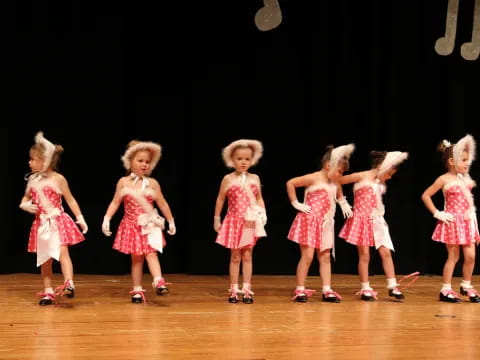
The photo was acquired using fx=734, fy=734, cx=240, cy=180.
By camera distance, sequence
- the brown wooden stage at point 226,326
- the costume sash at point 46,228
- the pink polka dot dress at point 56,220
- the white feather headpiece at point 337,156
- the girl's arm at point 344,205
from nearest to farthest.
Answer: the brown wooden stage at point 226,326
the costume sash at point 46,228
the pink polka dot dress at point 56,220
the white feather headpiece at point 337,156
the girl's arm at point 344,205

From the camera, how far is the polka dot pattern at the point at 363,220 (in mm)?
5359

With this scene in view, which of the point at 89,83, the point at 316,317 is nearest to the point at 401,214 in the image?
the point at 316,317

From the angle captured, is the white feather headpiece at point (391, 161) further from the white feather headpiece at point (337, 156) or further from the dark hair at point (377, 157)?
the white feather headpiece at point (337, 156)

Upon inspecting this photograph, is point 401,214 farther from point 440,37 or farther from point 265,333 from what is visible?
point 265,333

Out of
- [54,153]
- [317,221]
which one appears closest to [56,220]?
[54,153]

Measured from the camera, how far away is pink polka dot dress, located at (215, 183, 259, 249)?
16.8 feet

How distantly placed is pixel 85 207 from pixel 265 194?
162cm

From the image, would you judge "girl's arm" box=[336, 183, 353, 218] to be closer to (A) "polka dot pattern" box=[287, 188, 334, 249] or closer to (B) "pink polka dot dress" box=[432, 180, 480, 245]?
(A) "polka dot pattern" box=[287, 188, 334, 249]

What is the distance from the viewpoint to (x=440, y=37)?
6820mm

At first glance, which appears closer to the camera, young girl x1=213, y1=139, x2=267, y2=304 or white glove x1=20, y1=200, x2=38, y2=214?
white glove x1=20, y1=200, x2=38, y2=214

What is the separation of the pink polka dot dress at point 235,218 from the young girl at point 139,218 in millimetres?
372

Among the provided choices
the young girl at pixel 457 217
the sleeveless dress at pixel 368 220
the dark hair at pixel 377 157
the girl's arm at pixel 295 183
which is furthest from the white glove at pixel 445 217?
the girl's arm at pixel 295 183

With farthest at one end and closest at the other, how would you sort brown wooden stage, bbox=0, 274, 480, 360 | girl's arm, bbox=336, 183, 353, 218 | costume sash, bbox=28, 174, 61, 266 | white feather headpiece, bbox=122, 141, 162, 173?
girl's arm, bbox=336, 183, 353, 218, white feather headpiece, bbox=122, 141, 162, 173, costume sash, bbox=28, 174, 61, 266, brown wooden stage, bbox=0, 274, 480, 360

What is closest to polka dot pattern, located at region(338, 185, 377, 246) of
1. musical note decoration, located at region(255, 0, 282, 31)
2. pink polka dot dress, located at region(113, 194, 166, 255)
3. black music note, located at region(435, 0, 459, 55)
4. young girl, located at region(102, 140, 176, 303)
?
young girl, located at region(102, 140, 176, 303)
